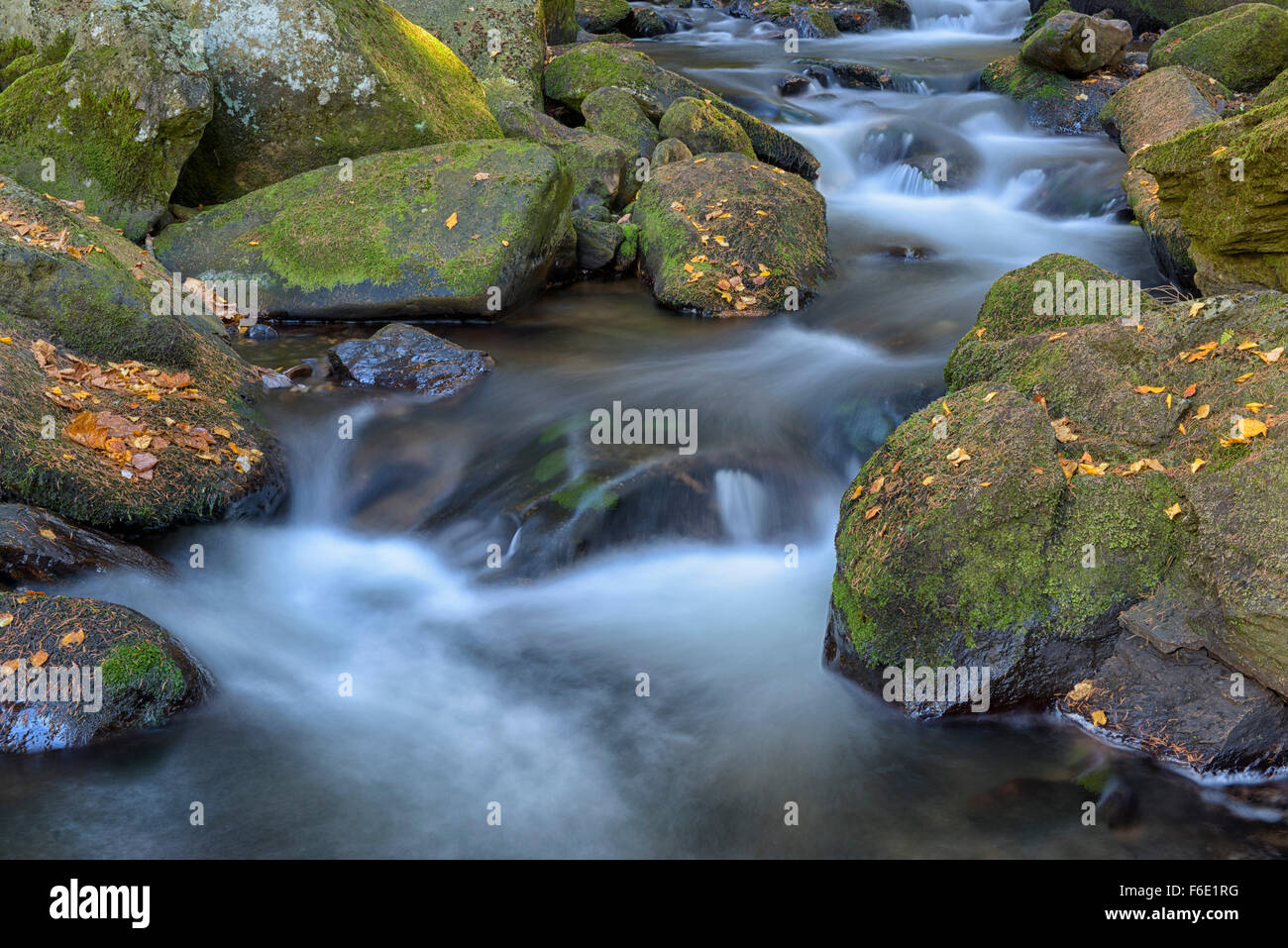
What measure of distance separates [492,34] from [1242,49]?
33.3 ft

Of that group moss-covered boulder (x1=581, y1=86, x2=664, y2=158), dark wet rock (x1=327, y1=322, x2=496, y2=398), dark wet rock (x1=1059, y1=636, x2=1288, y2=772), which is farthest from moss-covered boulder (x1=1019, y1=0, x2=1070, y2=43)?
dark wet rock (x1=1059, y1=636, x2=1288, y2=772)

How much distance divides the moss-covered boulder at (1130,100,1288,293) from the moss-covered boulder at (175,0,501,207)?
685cm

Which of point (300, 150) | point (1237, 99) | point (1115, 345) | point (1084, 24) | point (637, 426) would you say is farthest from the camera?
point (1084, 24)

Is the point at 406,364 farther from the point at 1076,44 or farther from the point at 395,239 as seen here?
the point at 1076,44

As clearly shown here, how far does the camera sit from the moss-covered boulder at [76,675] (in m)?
4.41

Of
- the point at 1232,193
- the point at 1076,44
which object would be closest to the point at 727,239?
the point at 1232,193

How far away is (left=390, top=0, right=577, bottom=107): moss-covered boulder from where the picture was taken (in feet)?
43.2

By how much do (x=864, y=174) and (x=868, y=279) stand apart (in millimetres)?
3828

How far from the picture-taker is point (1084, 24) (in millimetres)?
14805

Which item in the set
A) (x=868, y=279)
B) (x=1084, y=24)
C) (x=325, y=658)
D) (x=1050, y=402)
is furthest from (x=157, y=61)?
(x=1084, y=24)

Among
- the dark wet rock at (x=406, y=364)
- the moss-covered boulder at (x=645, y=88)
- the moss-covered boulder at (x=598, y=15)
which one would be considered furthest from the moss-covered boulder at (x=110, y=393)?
the moss-covered boulder at (x=598, y=15)

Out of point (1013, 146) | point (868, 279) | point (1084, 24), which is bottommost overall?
point (868, 279)

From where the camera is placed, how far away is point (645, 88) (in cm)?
1317
